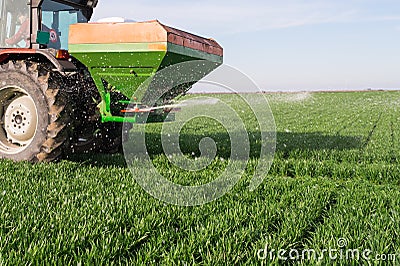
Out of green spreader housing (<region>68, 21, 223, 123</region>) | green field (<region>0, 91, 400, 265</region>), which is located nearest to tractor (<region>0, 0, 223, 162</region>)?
green spreader housing (<region>68, 21, 223, 123</region>)

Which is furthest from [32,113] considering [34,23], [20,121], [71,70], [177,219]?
[177,219]

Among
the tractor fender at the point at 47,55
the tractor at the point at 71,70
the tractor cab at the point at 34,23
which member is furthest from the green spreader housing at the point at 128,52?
the tractor cab at the point at 34,23

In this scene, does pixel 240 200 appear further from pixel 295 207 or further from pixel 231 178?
pixel 231 178

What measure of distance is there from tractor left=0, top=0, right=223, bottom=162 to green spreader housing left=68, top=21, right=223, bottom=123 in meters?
0.01

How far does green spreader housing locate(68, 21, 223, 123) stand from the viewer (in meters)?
4.89

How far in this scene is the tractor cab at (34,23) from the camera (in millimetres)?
5824

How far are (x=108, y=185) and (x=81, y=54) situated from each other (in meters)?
1.63

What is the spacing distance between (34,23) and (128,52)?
1684mm

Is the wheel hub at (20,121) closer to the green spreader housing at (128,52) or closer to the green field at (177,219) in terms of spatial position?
the green field at (177,219)

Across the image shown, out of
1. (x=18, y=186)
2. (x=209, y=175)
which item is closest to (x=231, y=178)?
(x=209, y=175)

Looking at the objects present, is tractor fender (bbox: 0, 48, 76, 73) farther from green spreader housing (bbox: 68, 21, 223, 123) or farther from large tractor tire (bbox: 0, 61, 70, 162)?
green spreader housing (bbox: 68, 21, 223, 123)

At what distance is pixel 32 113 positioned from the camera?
18.9ft

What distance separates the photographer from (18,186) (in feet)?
15.0

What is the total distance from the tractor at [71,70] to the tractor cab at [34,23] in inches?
0.5
